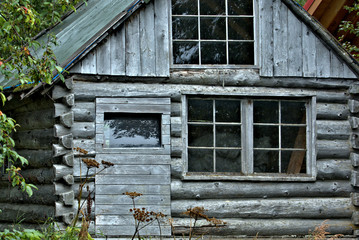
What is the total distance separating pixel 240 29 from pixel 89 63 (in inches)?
109

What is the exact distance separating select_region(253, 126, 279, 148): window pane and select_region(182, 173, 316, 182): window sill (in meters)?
0.53

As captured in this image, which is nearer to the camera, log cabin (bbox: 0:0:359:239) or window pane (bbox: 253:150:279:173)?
log cabin (bbox: 0:0:359:239)

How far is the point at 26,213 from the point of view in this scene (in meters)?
10.7

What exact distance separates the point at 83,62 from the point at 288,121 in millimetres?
3734

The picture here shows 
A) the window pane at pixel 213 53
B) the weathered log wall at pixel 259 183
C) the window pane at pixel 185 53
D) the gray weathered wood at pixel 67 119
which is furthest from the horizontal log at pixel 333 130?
the gray weathered wood at pixel 67 119

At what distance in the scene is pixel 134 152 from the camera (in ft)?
32.7

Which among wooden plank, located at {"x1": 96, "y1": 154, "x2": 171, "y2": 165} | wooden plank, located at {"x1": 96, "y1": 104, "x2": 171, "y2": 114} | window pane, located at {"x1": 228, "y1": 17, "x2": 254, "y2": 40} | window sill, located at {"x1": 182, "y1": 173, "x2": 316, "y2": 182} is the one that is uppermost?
window pane, located at {"x1": 228, "y1": 17, "x2": 254, "y2": 40}

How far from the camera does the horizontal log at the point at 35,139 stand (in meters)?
10.2

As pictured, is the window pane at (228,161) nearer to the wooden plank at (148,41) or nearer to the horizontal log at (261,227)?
the horizontal log at (261,227)

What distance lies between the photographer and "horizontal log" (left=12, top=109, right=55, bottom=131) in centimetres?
1018

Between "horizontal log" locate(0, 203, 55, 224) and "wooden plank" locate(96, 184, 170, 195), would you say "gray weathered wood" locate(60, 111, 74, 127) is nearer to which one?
"wooden plank" locate(96, 184, 170, 195)

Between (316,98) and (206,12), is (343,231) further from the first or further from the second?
(206,12)

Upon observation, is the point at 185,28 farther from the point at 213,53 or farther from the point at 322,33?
the point at 322,33

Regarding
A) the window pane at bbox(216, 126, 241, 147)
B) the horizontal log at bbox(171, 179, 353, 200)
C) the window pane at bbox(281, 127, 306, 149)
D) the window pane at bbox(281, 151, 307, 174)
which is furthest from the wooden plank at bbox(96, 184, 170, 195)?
the window pane at bbox(281, 127, 306, 149)
